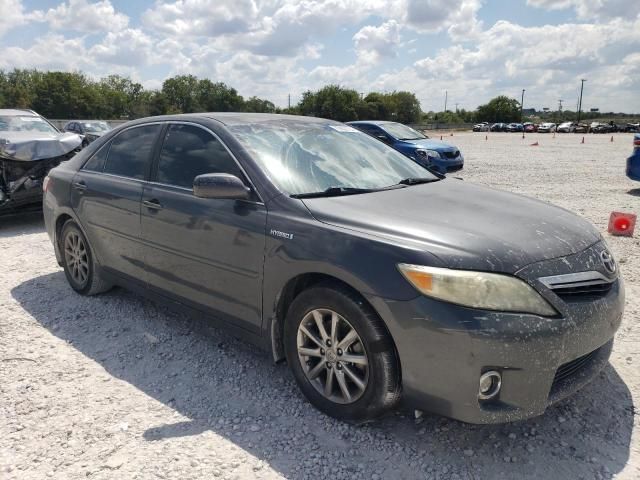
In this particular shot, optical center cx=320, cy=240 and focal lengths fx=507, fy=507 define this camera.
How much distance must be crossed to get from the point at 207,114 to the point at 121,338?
1818mm

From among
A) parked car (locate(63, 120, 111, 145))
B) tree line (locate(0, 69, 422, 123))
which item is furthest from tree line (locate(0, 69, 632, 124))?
parked car (locate(63, 120, 111, 145))

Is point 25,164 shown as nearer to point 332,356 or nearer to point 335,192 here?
point 335,192

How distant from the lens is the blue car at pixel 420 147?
12.0m

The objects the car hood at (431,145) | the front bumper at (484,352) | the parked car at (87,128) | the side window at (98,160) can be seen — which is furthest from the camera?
the parked car at (87,128)

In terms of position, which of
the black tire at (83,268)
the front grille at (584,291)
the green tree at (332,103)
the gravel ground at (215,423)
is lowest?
the gravel ground at (215,423)

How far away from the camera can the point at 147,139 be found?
12.9 ft

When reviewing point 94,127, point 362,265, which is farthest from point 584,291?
point 94,127

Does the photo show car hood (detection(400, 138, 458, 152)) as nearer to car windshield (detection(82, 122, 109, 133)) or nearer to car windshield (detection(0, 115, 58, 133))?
car windshield (detection(0, 115, 58, 133))

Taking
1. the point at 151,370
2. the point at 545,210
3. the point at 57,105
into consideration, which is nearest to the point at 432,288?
Result: the point at 545,210

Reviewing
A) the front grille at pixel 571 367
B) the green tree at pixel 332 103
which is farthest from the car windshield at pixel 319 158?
the green tree at pixel 332 103

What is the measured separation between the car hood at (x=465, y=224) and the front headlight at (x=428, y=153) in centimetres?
890

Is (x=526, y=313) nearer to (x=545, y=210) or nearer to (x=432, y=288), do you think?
(x=432, y=288)

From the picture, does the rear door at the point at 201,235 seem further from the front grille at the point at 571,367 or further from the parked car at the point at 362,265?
the front grille at the point at 571,367

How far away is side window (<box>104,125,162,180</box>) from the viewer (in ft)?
12.7
